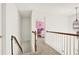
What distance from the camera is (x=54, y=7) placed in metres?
2.33

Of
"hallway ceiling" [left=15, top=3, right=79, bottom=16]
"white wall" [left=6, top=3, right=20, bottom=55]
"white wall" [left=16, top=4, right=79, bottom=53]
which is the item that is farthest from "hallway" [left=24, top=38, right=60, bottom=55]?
"hallway ceiling" [left=15, top=3, right=79, bottom=16]

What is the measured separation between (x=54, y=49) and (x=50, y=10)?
696 mm

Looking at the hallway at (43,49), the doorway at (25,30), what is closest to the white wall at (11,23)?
the doorway at (25,30)

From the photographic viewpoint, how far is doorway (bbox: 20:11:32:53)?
2.29m

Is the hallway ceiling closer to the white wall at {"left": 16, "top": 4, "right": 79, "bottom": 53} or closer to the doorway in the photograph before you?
the white wall at {"left": 16, "top": 4, "right": 79, "bottom": 53}

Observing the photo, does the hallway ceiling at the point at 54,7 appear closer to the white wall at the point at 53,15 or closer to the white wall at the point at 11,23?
the white wall at the point at 53,15

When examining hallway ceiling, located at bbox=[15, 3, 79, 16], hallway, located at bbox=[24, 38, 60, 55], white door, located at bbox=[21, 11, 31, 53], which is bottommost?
→ hallway, located at bbox=[24, 38, 60, 55]

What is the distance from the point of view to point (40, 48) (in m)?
2.37

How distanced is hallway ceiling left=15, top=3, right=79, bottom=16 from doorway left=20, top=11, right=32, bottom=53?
0.10 m

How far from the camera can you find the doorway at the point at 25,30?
2.29 metres

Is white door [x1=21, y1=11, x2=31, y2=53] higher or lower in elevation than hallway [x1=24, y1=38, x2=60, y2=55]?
higher

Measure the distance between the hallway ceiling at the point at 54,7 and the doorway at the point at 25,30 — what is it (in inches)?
4.1
